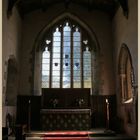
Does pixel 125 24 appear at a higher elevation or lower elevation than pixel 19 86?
higher

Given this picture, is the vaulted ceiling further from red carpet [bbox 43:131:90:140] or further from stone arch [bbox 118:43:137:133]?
red carpet [bbox 43:131:90:140]

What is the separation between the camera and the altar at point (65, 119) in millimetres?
10586

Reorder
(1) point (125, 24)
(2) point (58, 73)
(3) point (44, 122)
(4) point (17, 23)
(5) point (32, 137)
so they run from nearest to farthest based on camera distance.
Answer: (5) point (32, 137)
(1) point (125, 24)
(3) point (44, 122)
(4) point (17, 23)
(2) point (58, 73)

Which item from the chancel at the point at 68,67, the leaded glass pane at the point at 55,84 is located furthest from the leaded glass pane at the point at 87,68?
the leaded glass pane at the point at 55,84

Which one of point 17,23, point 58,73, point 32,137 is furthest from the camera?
point 58,73

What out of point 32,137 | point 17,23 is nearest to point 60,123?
point 32,137

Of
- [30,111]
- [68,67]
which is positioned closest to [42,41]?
[68,67]

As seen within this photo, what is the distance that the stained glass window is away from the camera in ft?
39.6

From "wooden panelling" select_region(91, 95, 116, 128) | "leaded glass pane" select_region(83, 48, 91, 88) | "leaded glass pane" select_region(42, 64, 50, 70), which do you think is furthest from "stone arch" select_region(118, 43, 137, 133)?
"leaded glass pane" select_region(42, 64, 50, 70)

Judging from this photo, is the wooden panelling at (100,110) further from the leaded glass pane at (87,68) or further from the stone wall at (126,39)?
the leaded glass pane at (87,68)

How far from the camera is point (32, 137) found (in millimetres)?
9055

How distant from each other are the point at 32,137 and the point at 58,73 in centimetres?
370

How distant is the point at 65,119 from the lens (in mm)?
10680

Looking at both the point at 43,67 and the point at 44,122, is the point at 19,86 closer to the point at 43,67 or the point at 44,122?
the point at 43,67
